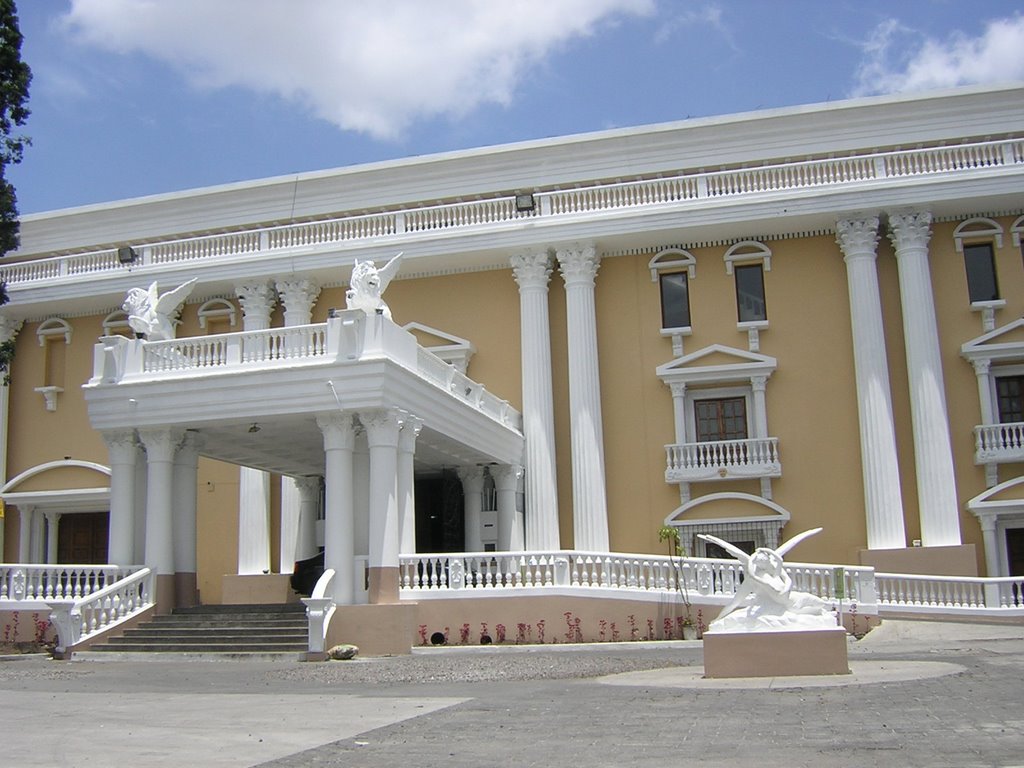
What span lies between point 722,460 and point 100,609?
13.7 metres

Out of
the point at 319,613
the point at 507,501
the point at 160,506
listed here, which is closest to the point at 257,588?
the point at 160,506

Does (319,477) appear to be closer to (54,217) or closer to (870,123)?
(54,217)

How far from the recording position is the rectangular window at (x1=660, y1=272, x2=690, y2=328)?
27453mm

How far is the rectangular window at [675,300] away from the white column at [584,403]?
5.69 ft

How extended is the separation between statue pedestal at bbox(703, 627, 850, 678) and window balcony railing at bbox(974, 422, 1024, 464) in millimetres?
13558

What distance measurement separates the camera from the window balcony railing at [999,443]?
24531 millimetres

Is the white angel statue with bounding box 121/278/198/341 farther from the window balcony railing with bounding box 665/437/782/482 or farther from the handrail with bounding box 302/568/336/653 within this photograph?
the window balcony railing with bounding box 665/437/782/482

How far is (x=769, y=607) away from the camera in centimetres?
1330

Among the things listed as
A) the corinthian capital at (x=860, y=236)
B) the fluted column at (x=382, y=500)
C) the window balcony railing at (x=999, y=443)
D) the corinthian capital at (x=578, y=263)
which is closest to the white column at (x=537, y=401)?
the corinthian capital at (x=578, y=263)

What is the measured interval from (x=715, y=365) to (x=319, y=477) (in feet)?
32.5

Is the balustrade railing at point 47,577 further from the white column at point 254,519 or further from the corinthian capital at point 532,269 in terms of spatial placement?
the corinthian capital at point 532,269

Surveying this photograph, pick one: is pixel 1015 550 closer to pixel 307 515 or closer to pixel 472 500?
pixel 472 500

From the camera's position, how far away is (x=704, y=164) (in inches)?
1132

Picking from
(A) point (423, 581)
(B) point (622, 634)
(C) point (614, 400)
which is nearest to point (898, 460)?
(C) point (614, 400)
